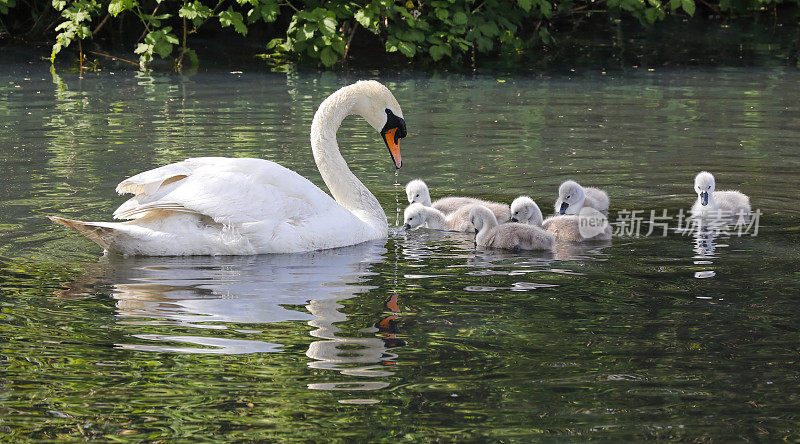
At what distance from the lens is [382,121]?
841 cm

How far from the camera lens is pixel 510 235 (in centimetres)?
764

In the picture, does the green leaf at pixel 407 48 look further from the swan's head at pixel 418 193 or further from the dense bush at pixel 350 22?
the swan's head at pixel 418 193

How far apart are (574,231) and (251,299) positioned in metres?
2.64

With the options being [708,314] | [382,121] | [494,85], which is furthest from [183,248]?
[494,85]

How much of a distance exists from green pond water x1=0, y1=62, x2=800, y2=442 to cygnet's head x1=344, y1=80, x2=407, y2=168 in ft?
2.54

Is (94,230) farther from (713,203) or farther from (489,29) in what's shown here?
(489,29)

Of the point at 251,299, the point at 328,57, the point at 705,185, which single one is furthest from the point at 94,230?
the point at 328,57

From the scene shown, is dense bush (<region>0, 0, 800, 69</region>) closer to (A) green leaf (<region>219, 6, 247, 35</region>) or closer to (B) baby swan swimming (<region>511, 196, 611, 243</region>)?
(A) green leaf (<region>219, 6, 247, 35</region>)

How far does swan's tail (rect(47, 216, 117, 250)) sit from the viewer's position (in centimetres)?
703

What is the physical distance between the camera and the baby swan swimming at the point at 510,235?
25.0ft

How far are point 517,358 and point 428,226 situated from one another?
350 centimetres

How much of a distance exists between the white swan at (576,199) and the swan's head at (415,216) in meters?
1.03
